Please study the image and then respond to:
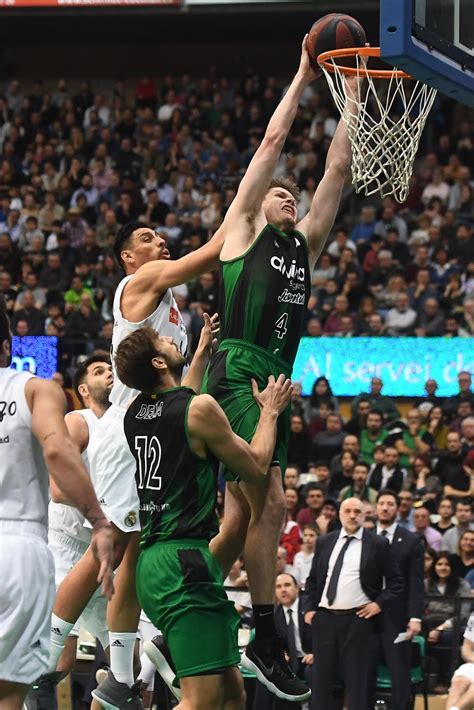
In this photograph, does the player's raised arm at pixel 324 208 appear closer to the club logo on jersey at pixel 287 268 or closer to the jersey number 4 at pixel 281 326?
the club logo on jersey at pixel 287 268

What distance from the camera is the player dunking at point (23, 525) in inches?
238

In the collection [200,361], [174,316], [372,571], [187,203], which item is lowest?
[372,571]

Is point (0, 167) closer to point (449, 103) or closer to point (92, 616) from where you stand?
point (449, 103)

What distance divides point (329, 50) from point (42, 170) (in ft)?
60.3

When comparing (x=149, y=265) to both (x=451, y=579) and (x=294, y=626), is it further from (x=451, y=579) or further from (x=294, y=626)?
(x=451, y=579)

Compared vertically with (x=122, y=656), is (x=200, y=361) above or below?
above

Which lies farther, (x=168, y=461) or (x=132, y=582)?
(x=132, y=582)

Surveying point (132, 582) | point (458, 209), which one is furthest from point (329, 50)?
point (458, 209)

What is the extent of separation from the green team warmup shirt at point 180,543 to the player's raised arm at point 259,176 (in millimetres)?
1148

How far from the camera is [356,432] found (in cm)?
1814

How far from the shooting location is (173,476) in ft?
22.9

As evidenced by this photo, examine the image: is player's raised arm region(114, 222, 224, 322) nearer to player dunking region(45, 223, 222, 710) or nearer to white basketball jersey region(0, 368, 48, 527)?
player dunking region(45, 223, 222, 710)

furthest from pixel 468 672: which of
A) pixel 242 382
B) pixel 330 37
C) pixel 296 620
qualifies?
pixel 330 37

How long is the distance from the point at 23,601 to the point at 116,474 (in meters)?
2.46
